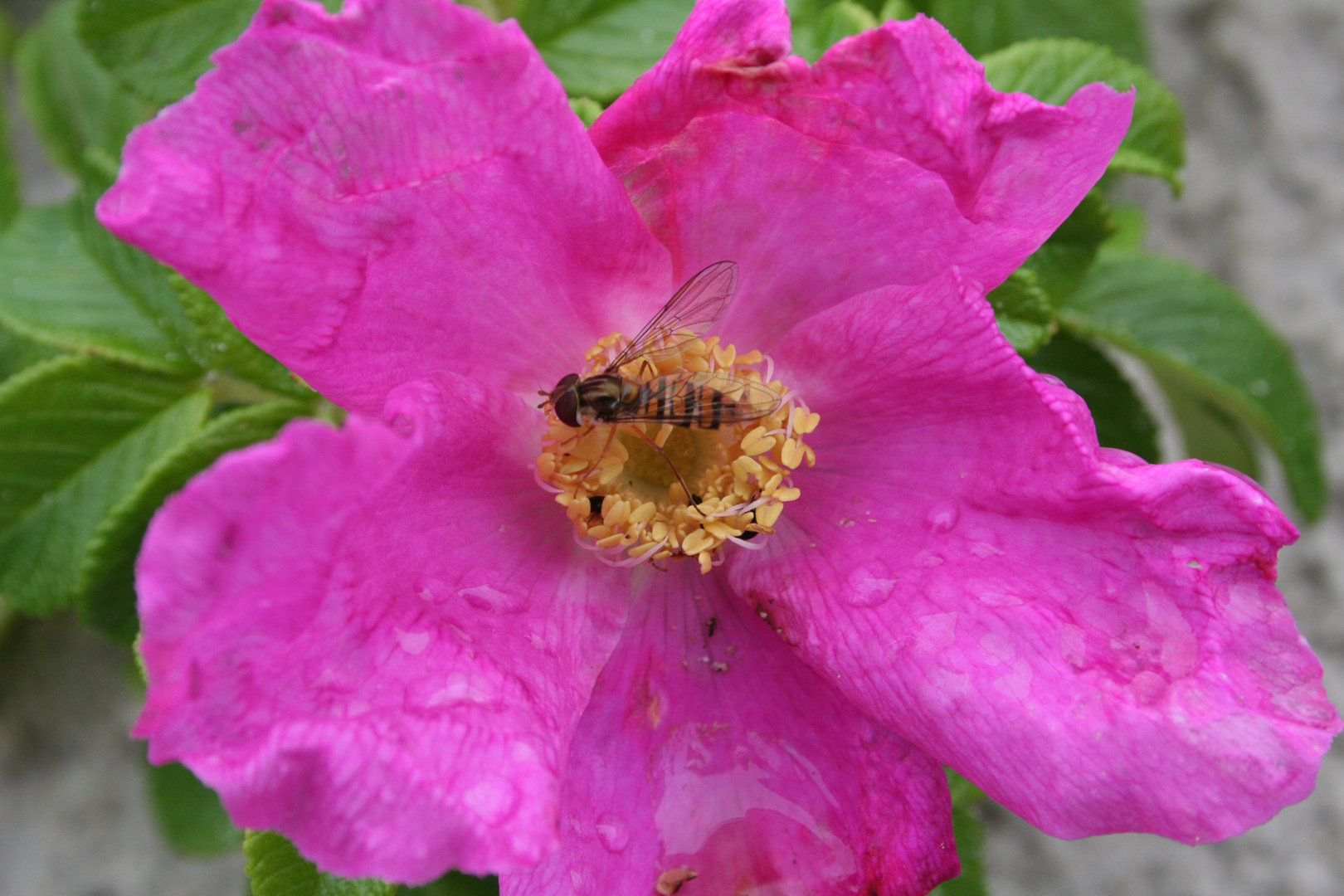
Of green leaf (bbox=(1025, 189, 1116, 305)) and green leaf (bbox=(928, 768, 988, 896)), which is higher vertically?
green leaf (bbox=(1025, 189, 1116, 305))

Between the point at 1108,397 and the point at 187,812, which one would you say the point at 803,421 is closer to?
the point at 1108,397

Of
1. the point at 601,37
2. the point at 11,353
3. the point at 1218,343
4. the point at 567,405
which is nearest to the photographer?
the point at 567,405

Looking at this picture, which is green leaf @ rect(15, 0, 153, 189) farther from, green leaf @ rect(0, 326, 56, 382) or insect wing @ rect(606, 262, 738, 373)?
insect wing @ rect(606, 262, 738, 373)

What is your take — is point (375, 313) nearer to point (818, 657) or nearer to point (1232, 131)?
point (818, 657)

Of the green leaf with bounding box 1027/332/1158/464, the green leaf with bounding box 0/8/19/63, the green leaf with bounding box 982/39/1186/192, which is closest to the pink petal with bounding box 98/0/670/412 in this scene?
the green leaf with bounding box 982/39/1186/192

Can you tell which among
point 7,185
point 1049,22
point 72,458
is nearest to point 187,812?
point 72,458
